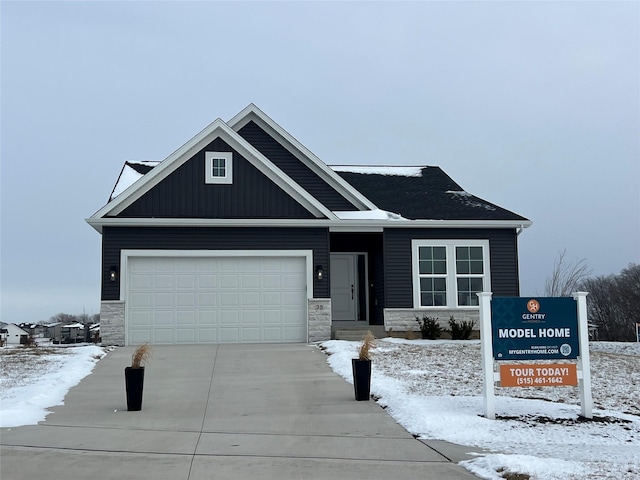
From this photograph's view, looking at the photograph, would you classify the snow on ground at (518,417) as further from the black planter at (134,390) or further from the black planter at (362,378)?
the black planter at (134,390)

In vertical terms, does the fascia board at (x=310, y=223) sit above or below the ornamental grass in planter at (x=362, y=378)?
above

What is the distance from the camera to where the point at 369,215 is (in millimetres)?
18797

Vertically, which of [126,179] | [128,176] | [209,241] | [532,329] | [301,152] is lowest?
[532,329]

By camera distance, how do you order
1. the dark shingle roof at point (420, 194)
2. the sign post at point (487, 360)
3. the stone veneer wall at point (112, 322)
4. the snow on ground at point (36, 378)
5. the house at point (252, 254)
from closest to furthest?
1. the sign post at point (487, 360)
2. the snow on ground at point (36, 378)
3. the stone veneer wall at point (112, 322)
4. the house at point (252, 254)
5. the dark shingle roof at point (420, 194)

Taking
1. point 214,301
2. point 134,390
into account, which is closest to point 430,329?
point 214,301

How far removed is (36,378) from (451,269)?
1130 cm

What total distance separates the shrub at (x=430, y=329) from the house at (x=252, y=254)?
1.44ft

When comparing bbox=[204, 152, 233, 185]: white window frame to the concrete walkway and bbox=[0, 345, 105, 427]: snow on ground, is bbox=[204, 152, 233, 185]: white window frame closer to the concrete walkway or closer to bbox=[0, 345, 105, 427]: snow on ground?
bbox=[0, 345, 105, 427]: snow on ground

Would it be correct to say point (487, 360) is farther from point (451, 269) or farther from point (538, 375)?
point (451, 269)

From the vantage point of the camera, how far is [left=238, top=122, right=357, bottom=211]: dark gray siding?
19.7 m

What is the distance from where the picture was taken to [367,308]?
66.5 ft

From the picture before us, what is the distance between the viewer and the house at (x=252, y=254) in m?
16.8

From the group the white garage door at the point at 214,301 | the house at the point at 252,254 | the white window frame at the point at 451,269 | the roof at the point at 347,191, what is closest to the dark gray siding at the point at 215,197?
the house at the point at 252,254

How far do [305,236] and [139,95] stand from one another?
702 inches
